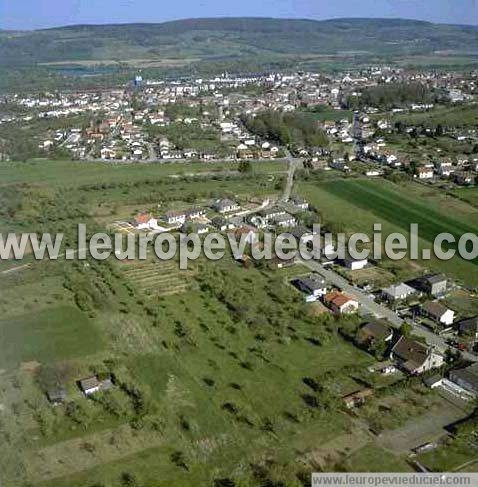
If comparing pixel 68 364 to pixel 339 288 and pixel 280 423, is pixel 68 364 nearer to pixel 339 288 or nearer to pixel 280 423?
pixel 280 423

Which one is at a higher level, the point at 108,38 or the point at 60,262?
the point at 108,38

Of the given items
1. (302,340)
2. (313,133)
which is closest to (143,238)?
(302,340)

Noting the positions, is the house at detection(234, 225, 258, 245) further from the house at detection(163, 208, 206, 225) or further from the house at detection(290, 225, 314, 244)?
the house at detection(163, 208, 206, 225)

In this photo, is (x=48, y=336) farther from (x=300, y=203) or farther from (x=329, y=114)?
(x=329, y=114)

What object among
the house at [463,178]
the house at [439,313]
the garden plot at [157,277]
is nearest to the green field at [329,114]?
the house at [463,178]

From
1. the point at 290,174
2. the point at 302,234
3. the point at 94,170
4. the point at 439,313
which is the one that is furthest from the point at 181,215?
the point at 439,313

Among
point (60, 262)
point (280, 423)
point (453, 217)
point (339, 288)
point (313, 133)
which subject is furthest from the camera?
point (313, 133)
